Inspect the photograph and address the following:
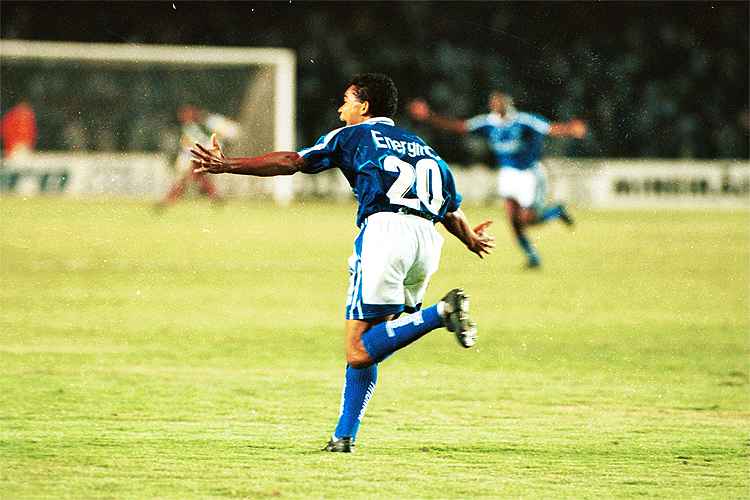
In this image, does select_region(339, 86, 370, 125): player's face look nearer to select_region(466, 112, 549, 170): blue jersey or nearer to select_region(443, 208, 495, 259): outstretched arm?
select_region(443, 208, 495, 259): outstretched arm

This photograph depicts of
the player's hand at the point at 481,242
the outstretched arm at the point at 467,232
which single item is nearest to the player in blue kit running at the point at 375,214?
the outstretched arm at the point at 467,232

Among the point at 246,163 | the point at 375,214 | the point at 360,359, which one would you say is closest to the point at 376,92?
the point at 375,214

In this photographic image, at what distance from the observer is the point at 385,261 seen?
626 cm

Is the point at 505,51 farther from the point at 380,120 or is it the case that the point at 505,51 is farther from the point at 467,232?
the point at 380,120

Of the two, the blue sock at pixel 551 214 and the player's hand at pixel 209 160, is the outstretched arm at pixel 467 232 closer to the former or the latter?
the player's hand at pixel 209 160

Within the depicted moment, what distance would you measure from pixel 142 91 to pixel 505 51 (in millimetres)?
10758

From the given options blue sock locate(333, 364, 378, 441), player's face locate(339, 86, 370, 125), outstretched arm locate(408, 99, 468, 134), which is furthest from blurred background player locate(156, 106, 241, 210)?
blue sock locate(333, 364, 378, 441)

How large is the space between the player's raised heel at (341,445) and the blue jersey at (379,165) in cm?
106

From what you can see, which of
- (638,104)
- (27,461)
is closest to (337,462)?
(27,461)

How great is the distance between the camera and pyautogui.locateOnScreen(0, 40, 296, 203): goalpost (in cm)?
3591

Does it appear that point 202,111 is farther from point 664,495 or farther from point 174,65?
point 664,495

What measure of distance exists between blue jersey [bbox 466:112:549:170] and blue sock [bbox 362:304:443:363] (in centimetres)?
1290

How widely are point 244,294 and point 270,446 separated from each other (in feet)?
26.4

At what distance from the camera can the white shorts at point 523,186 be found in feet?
61.8
